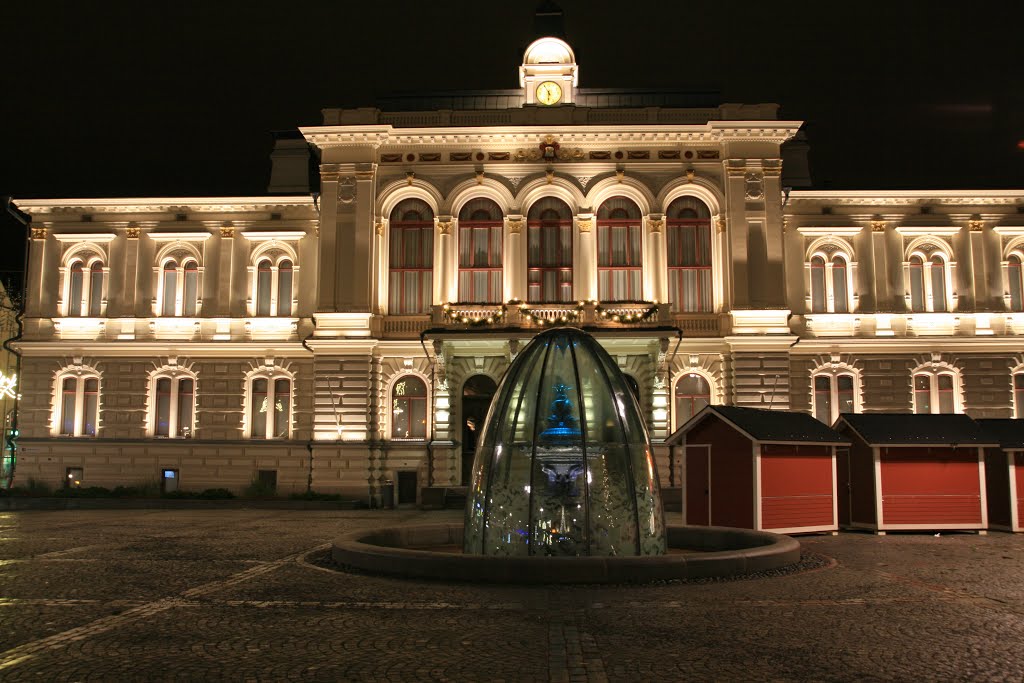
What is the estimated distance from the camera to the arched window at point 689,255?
37.4 metres

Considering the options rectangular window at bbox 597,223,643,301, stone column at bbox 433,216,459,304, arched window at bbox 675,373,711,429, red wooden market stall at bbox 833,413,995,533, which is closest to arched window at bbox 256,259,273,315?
stone column at bbox 433,216,459,304

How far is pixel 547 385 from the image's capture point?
15.6 m

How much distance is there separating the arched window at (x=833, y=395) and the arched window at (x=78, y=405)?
28.5 m

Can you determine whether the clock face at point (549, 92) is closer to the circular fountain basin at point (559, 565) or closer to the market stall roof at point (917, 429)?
the market stall roof at point (917, 429)

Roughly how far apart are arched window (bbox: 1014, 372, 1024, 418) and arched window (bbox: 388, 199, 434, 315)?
22.9 m

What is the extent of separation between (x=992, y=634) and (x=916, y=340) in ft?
95.2

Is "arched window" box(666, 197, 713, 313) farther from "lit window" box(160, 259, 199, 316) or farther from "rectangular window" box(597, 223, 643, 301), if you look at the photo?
"lit window" box(160, 259, 199, 316)

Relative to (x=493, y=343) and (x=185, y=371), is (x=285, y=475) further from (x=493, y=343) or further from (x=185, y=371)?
(x=493, y=343)

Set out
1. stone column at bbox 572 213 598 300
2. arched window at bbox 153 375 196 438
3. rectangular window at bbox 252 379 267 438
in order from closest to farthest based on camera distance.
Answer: stone column at bbox 572 213 598 300
rectangular window at bbox 252 379 267 438
arched window at bbox 153 375 196 438

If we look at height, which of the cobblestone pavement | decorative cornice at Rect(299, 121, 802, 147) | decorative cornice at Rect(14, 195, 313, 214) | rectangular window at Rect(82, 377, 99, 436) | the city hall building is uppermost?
decorative cornice at Rect(299, 121, 802, 147)

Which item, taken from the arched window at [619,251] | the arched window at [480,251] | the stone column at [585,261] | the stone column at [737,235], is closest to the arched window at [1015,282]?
the stone column at [737,235]

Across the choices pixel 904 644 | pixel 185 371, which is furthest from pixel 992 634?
pixel 185 371

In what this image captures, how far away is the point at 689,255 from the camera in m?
37.7

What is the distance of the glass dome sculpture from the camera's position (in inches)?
576
